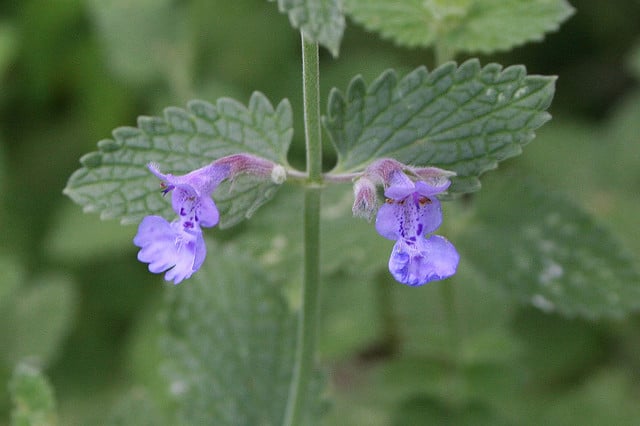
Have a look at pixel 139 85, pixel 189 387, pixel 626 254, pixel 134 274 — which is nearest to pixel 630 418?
pixel 626 254

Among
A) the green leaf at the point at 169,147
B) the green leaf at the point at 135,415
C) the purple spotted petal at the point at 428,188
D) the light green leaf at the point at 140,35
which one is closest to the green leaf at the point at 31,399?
the green leaf at the point at 135,415

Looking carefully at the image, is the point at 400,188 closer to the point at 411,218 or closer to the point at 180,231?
the point at 411,218

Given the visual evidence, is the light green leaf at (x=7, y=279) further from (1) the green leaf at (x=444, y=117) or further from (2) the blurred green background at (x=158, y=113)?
(1) the green leaf at (x=444, y=117)

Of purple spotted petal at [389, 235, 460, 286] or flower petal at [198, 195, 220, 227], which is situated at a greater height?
flower petal at [198, 195, 220, 227]

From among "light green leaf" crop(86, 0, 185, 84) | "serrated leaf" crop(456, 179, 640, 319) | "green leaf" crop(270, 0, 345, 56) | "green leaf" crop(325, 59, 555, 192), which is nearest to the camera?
"green leaf" crop(270, 0, 345, 56)

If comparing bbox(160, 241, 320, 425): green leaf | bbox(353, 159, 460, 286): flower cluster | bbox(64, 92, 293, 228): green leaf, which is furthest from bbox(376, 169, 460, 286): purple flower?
bbox(160, 241, 320, 425): green leaf

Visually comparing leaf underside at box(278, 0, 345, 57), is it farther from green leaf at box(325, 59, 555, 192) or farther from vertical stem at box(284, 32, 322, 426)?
green leaf at box(325, 59, 555, 192)

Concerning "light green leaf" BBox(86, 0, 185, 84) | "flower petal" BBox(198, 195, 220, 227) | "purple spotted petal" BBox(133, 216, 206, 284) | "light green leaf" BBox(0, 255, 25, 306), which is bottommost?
"light green leaf" BBox(0, 255, 25, 306)
